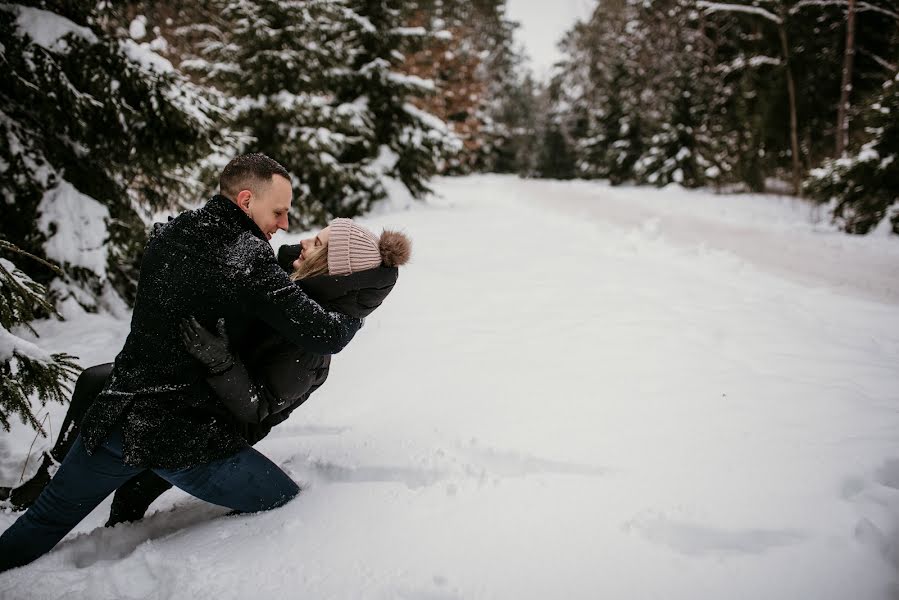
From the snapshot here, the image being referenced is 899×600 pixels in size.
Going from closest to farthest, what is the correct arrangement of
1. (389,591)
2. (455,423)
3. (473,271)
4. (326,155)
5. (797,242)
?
(389,591) → (455,423) → (473,271) → (797,242) → (326,155)

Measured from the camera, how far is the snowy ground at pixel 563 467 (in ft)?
6.05

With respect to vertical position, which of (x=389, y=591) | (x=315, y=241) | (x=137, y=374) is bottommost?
(x=389, y=591)

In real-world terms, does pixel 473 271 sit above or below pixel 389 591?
above

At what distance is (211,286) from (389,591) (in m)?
1.39

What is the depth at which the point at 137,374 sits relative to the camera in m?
1.91

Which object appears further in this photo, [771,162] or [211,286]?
[771,162]

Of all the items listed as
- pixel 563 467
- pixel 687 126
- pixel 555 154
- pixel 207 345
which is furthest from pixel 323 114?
pixel 555 154

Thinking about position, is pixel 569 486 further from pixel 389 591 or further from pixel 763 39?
pixel 763 39

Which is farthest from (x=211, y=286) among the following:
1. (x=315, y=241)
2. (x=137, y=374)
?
(x=315, y=241)

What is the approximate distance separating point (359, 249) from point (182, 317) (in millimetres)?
782

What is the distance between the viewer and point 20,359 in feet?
8.00

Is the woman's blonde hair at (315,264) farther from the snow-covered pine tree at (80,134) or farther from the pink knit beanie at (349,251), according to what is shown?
the snow-covered pine tree at (80,134)

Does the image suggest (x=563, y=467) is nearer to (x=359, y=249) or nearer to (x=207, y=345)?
(x=359, y=249)

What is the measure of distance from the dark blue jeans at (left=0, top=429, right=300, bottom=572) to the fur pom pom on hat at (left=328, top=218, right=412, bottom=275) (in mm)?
994
